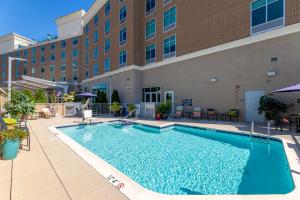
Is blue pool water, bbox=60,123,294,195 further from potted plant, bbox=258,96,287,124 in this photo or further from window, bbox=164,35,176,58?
window, bbox=164,35,176,58

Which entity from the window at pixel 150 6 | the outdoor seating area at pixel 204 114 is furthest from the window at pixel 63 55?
the outdoor seating area at pixel 204 114

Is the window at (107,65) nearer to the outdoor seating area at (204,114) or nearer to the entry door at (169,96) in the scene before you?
the entry door at (169,96)

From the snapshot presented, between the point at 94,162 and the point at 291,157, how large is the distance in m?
6.05

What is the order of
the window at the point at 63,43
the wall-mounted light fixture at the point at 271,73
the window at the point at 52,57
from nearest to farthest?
the wall-mounted light fixture at the point at 271,73 → the window at the point at 63,43 → the window at the point at 52,57

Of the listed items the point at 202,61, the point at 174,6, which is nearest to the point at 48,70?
the point at 174,6

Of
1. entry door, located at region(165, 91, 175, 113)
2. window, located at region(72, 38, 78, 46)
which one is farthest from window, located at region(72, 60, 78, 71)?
entry door, located at region(165, 91, 175, 113)

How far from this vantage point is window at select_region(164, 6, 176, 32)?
18730 mm

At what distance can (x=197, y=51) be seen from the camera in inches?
639

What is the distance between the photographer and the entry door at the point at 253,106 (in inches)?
489

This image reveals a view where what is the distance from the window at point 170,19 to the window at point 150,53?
8.43 feet

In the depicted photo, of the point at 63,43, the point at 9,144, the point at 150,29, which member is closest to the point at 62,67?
the point at 63,43

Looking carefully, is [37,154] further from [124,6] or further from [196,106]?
[124,6]

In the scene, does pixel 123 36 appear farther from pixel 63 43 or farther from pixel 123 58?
pixel 63 43

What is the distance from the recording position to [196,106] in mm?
16109
